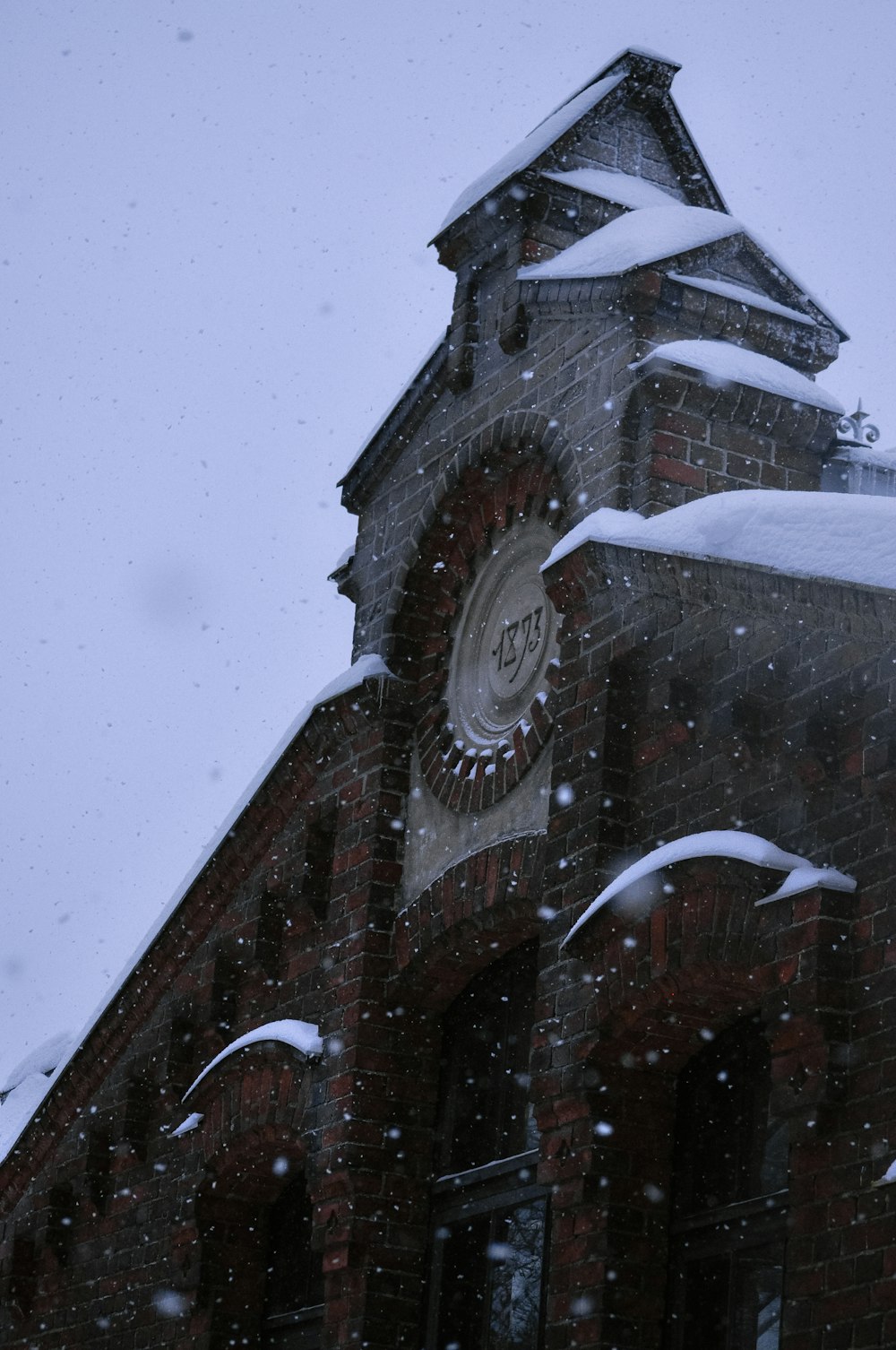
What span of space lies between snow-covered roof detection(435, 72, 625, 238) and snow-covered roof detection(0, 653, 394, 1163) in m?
2.41

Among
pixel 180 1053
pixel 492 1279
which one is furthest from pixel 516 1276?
pixel 180 1053

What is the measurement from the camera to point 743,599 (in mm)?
6727

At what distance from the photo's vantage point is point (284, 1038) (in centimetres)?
995

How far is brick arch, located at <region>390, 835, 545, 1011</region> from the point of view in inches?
343

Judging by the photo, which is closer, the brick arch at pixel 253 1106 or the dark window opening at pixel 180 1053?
the brick arch at pixel 253 1106

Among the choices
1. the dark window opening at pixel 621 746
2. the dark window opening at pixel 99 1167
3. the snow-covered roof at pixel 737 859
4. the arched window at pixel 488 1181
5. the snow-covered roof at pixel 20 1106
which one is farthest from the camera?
the snow-covered roof at pixel 20 1106

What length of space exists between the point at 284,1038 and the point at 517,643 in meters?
2.33

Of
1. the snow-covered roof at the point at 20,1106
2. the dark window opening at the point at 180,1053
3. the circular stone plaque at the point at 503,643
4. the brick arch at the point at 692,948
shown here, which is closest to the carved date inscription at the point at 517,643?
the circular stone plaque at the point at 503,643

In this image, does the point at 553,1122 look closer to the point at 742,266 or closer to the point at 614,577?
the point at 614,577

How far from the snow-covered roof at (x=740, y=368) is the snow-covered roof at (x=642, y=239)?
44 cm

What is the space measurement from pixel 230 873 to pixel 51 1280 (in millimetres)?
2995

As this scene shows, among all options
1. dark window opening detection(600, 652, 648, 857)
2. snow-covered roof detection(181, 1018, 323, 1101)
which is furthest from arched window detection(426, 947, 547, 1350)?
dark window opening detection(600, 652, 648, 857)

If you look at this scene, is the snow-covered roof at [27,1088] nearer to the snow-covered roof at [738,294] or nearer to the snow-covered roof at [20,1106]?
the snow-covered roof at [20,1106]

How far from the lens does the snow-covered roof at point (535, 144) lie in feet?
32.7
